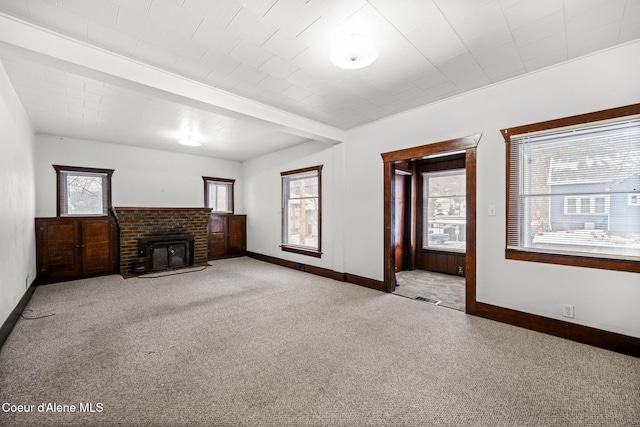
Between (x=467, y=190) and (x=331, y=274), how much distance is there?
2.79 m

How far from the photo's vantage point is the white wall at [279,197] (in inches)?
204

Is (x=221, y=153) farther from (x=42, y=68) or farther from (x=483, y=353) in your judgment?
(x=483, y=353)

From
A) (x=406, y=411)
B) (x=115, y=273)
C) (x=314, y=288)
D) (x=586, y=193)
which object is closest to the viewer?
(x=406, y=411)

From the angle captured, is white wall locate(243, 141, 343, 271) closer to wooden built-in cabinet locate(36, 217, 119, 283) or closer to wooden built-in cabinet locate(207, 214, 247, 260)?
wooden built-in cabinet locate(207, 214, 247, 260)

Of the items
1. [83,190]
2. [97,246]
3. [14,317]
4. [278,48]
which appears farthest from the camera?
[83,190]

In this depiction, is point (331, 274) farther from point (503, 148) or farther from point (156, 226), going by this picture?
point (156, 226)

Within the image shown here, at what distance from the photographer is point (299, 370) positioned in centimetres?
219

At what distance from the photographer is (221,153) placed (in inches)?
269

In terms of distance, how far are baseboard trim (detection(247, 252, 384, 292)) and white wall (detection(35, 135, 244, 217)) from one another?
2.27 metres

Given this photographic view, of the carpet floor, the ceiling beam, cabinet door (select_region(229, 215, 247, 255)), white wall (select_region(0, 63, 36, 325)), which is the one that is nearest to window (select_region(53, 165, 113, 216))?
white wall (select_region(0, 63, 36, 325))

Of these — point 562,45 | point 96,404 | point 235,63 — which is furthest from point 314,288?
point 562,45

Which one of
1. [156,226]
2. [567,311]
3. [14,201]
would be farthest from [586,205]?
[156,226]

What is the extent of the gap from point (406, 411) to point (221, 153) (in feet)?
21.4

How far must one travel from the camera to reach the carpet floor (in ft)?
5.65
